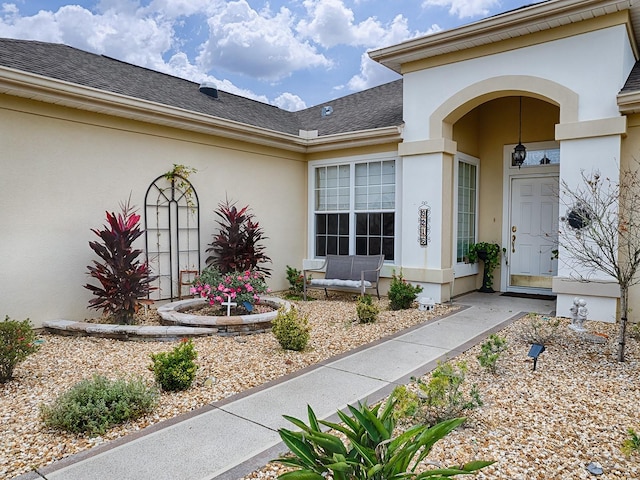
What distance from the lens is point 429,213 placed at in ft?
25.1

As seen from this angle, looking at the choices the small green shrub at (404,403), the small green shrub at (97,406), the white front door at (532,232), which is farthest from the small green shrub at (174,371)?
the white front door at (532,232)

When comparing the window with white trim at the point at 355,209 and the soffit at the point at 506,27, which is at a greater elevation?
the soffit at the point at 506,27

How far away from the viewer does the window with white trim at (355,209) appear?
8.45 m

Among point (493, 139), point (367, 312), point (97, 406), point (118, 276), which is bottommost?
point (97, 406)

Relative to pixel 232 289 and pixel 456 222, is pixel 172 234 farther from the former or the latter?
pixel 456 222

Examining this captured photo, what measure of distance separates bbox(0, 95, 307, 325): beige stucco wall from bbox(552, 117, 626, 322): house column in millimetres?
5900

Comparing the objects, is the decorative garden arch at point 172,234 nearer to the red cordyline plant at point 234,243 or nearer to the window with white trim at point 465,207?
the red cordyline plant at point 234,243

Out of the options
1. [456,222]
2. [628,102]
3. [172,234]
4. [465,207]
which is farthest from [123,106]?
[628,102]

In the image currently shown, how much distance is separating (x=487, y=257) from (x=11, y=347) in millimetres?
7812

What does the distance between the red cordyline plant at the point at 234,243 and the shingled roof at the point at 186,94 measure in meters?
1.92

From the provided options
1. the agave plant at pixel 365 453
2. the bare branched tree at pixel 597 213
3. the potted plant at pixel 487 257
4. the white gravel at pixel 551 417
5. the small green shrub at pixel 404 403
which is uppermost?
the bare branched tree at pixel 597 213

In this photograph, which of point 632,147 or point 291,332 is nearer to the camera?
point 291,332

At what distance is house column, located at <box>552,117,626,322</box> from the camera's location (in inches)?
235

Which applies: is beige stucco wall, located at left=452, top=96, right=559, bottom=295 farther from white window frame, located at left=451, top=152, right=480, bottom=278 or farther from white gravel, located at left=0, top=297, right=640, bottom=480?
white gravel, located at left=0, top=297, right=640, bottom=480
